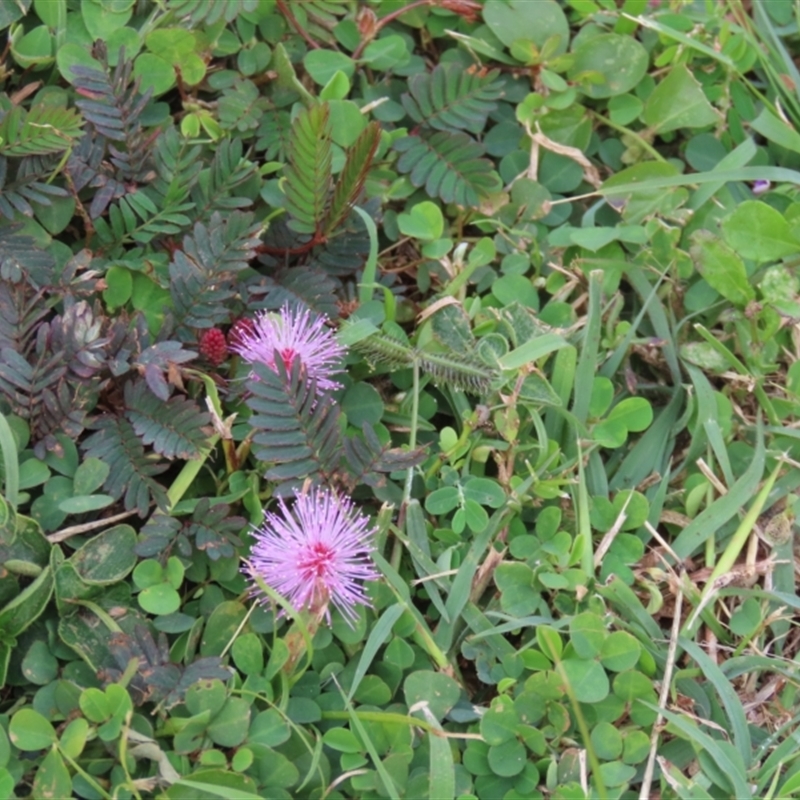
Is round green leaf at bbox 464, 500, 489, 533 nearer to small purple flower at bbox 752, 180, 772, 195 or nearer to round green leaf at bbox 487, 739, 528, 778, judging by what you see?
round green leaf at bbox 487, 739, 528, 778

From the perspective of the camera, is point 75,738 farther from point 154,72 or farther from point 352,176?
point 154,72

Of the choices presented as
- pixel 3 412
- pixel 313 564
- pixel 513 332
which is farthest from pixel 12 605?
pixel 513 332

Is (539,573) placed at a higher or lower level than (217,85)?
lower

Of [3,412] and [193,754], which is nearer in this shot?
[193,754]

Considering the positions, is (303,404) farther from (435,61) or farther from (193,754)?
(435,61)

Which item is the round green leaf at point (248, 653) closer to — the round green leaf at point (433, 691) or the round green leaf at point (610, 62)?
the round green leaf at point (433, 691)

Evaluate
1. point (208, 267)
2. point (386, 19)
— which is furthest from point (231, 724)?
point (386, 19)

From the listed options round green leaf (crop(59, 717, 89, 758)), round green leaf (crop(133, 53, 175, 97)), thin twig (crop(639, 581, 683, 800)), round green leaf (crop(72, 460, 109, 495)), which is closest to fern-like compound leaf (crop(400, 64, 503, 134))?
round green leaf (crop(133, 53, 175, 97))
